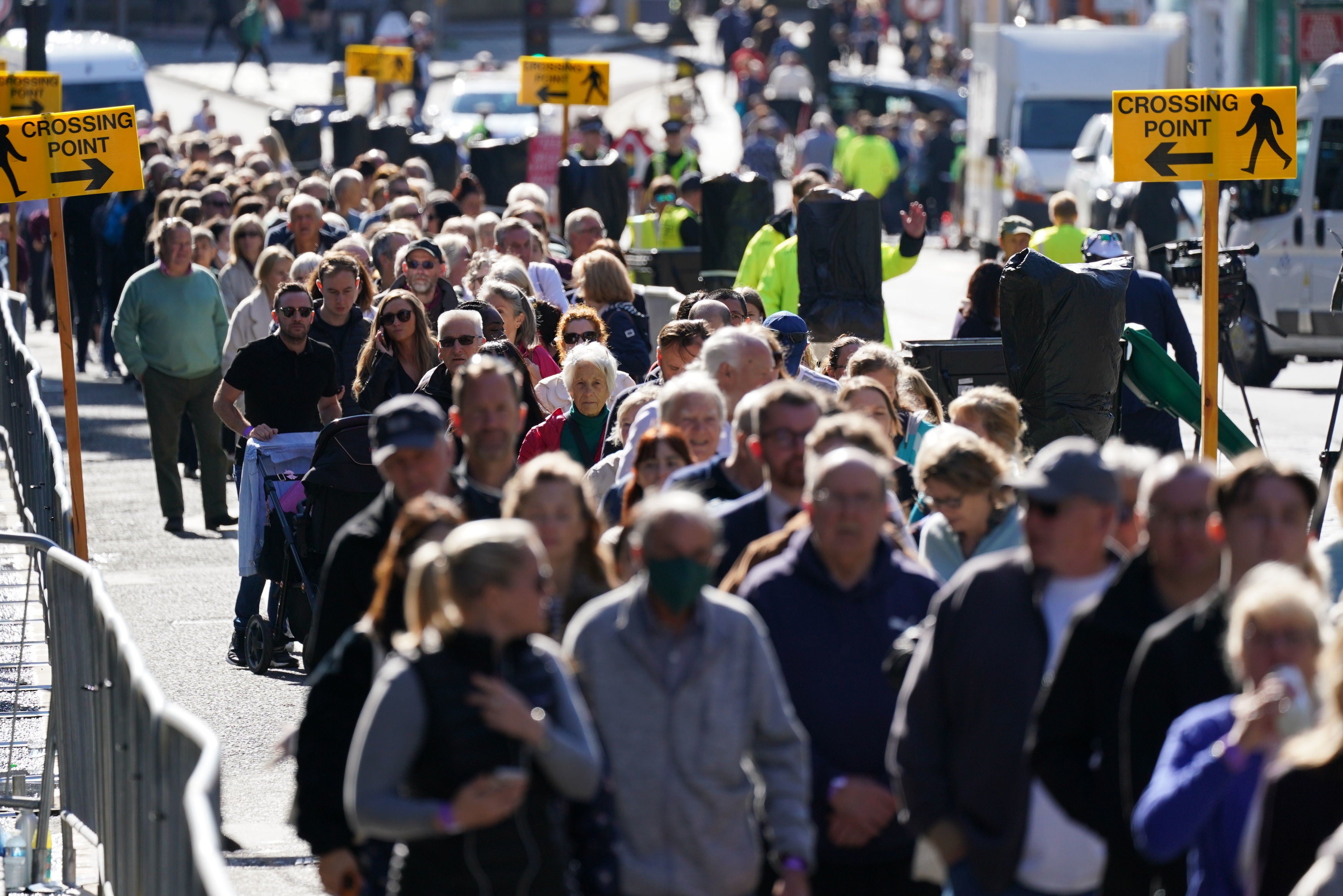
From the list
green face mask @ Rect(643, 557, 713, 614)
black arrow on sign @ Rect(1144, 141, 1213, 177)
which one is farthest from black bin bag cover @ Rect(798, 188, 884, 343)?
green face mask @ Rect(643, 557, 713, 614)

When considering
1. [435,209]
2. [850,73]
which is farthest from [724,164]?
[435,209]

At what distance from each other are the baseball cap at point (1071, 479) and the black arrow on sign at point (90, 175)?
7.70 meters

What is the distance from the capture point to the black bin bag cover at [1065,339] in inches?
427

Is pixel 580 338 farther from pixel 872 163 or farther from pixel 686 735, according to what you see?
pixel 872 163

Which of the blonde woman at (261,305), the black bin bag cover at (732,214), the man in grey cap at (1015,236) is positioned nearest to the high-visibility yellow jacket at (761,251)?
the man in grey cap at (1015,236)

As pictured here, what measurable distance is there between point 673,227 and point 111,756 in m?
12.5

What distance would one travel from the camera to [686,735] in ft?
16.4

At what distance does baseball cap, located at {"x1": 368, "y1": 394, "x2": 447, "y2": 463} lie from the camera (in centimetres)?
582

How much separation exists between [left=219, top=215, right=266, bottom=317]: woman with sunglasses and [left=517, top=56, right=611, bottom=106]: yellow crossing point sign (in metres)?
4.97

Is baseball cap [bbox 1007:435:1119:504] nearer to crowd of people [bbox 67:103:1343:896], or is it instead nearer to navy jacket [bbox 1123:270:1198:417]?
crowd of people [bbox 67:103:1343:896]

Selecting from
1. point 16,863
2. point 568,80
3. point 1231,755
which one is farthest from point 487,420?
point 568,80

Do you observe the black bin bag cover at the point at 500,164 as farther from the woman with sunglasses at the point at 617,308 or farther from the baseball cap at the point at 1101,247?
the baseball cap at the point at 1101,247

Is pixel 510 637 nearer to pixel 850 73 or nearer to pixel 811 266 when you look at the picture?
pixel 811 266

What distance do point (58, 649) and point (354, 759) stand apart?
3947 millimetres
